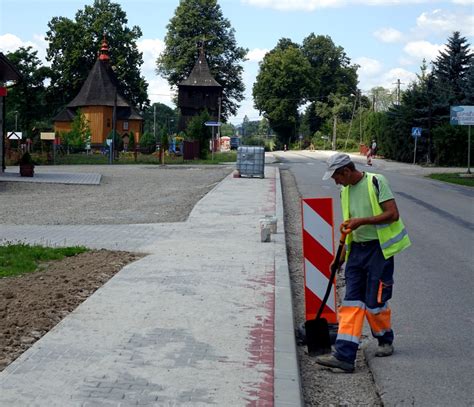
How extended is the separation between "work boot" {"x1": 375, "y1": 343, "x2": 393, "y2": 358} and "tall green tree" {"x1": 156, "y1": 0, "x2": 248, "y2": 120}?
266ft

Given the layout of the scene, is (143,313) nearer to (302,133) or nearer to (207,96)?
(207,96)

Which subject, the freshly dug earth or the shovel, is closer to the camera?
the freshly dug earth

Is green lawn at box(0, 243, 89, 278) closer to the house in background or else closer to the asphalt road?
the asphalt road

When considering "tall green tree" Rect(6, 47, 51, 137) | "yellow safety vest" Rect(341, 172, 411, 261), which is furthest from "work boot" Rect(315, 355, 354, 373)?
"tall green tree" Rect(6, 47, 51, 137)

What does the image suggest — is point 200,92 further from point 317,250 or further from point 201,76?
point 317,250

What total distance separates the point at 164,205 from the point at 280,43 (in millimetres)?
99312

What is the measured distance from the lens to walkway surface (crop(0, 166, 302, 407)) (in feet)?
16.1

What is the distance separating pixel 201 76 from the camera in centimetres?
8338

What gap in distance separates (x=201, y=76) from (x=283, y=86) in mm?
25252

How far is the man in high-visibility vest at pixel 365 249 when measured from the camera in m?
6.13

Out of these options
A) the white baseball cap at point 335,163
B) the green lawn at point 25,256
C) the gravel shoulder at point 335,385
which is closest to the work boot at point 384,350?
the gravel shoulder at point 335,385

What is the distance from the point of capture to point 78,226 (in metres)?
15.0

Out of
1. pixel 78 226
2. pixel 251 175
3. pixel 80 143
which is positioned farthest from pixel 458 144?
pixel 78 226

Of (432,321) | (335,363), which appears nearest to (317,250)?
(335,363)
